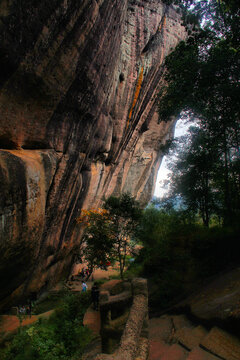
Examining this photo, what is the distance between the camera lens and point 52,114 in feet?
26.8

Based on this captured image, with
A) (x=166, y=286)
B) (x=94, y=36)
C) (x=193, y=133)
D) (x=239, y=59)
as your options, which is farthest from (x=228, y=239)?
(x=94, y=36)

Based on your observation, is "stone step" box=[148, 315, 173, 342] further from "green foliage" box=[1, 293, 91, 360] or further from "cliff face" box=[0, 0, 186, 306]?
"cliff face" box=[0, 0, 186, 306]

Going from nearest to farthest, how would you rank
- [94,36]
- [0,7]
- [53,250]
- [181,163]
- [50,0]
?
[0,7] → [50,0] → [94,36] → [53,250] → [181,163]

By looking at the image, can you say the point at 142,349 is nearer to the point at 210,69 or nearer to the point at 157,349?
the point at 157,349

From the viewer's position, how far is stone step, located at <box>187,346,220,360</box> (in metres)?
4.62

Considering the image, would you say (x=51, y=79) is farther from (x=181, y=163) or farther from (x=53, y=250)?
(x=181, y=163)

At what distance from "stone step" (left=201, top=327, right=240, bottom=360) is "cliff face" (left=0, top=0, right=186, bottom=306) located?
585 cm

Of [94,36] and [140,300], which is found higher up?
[94,36]

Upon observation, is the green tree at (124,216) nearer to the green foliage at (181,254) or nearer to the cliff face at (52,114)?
the green foliage at (181,254)

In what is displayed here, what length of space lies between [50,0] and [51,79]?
7.16ft

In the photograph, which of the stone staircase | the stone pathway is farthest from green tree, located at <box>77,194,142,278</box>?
the stone staircase

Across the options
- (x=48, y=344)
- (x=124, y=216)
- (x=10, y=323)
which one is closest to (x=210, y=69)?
(x=124, y=216)

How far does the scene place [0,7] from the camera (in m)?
4.96

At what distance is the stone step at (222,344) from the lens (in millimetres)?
4652
